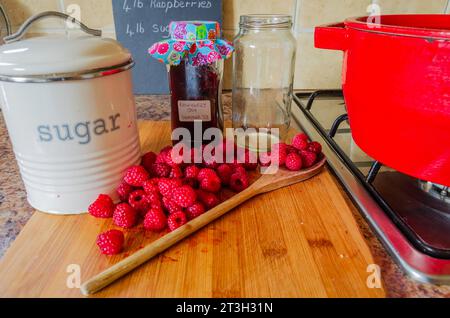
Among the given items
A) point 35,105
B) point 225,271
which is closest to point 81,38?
point 35,105

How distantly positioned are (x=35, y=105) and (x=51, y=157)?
0.21 ft

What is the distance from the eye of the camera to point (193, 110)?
608 mm

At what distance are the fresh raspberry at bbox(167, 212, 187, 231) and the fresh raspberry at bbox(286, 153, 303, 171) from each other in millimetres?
197

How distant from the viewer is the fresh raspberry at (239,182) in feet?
1.67

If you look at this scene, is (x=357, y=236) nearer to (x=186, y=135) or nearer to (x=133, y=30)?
(x=186, y=135)

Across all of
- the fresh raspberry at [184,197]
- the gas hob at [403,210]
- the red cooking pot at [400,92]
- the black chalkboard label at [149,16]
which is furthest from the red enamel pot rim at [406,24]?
the black chalkboard label at [149,16]

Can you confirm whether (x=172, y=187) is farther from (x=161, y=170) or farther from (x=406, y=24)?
(x=406, y=24)

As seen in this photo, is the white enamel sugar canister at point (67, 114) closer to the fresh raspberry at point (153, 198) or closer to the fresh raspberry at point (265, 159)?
the fresh raspberry at point (153, 198)

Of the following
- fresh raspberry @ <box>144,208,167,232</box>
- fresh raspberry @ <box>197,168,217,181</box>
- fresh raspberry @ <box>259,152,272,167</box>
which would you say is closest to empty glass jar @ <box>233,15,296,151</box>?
fresh raspberry @ <box>259,152,272,167</box>

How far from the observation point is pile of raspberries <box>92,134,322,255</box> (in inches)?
16.9

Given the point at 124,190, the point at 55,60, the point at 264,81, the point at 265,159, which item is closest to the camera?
the point at 55,60

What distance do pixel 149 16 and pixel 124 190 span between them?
19.8 inches

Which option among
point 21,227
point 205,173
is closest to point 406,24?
point 205,173
